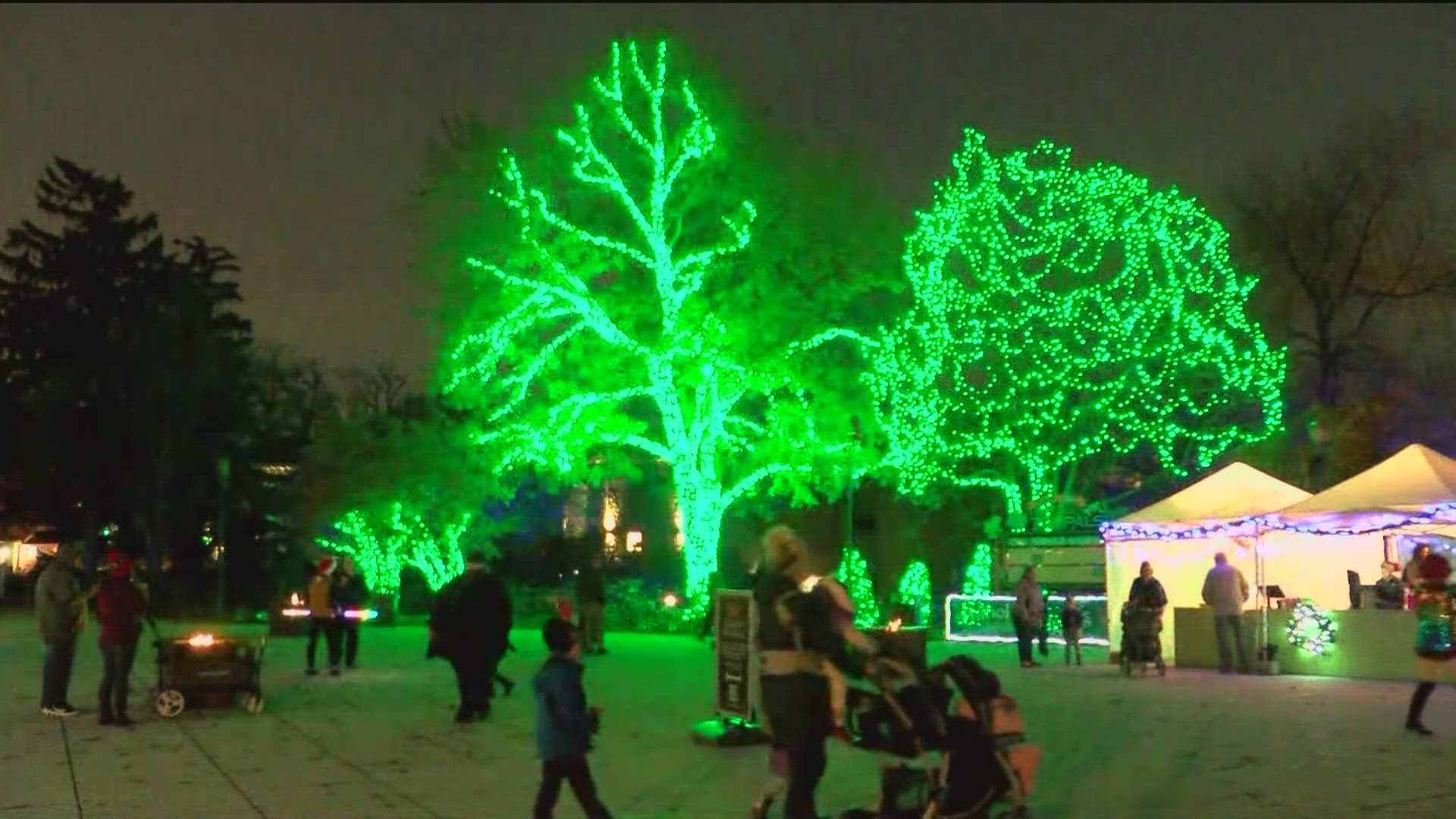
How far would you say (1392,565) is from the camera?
22.4 meters

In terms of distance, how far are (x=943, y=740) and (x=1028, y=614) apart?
14449mm

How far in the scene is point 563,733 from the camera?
8617 mm

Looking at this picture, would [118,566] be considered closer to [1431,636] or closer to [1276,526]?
[1431,636]

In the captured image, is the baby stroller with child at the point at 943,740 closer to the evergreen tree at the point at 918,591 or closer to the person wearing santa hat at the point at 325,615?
the person wearing santa hat at the point at 325,615

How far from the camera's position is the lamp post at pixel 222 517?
43250mm

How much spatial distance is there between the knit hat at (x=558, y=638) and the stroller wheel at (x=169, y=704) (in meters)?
7.81

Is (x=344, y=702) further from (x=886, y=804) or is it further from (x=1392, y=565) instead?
(x=1392, y=565)

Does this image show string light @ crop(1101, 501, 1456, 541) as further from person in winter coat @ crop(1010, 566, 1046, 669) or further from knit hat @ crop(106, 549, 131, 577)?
knit hat @ crop(106, 549, 131, 577)

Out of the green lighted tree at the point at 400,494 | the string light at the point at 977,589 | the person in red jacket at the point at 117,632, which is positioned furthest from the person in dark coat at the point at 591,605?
the green lighted tree at the point at 400,494

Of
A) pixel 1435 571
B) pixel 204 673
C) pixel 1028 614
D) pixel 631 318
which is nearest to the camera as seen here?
pixel 1435 571

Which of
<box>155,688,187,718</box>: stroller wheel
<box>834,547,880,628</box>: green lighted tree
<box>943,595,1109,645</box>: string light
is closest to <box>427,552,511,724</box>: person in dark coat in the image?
<box>155,688,187,718</box>: stroller wheel

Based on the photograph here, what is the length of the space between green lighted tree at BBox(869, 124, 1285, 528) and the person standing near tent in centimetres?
2118

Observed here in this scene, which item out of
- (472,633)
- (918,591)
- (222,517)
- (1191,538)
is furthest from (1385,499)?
Answer: (222,517)

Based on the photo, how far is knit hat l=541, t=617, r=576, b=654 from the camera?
887 cm
